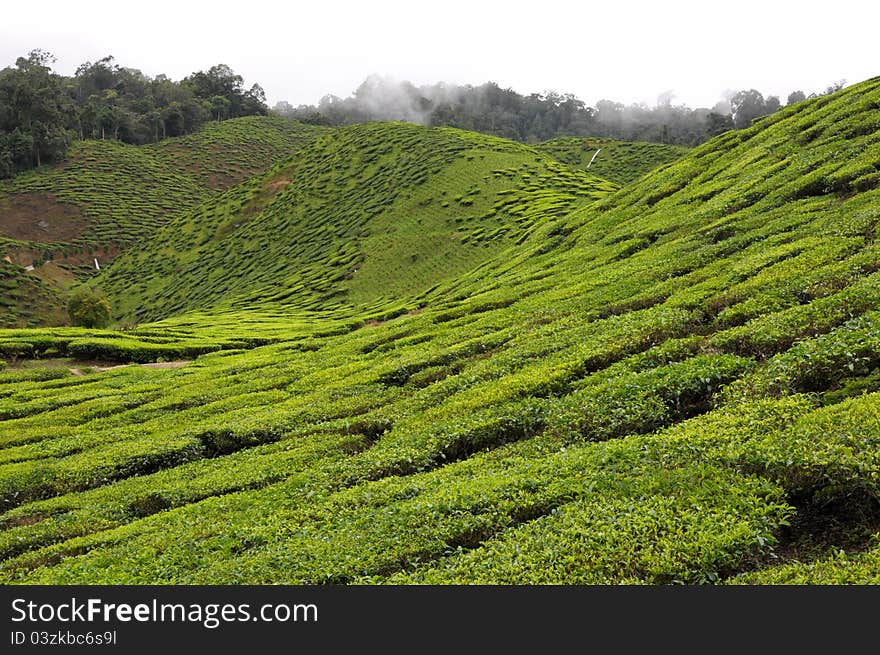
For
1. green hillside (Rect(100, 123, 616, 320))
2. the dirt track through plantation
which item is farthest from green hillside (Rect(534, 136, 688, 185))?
the dirt track through plantation

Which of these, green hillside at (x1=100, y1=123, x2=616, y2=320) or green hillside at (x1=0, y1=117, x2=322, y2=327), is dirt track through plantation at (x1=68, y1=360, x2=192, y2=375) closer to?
green hillside at (x1=100, y1=123, x2=616, y2=320)

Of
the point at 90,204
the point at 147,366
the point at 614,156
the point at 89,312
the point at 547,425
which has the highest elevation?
the point at 90,204

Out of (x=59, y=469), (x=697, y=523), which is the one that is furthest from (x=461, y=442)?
(x=59, y=469)

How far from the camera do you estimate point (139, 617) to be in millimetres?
9523

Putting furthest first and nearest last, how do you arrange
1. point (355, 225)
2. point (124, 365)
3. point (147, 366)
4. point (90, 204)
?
point (90, 204)
point (355, 225)
point (124, 365)
point (147, 366)

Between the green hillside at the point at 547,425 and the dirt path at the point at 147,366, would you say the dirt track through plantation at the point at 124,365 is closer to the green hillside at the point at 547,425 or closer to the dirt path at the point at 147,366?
the dirt path at the point at 147,366

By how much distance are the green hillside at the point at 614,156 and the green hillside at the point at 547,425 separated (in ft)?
295

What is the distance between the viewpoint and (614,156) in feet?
487

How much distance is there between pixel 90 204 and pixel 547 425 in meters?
173

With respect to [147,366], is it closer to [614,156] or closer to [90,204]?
[614,156]

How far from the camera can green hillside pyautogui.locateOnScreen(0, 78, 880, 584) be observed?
11258mm

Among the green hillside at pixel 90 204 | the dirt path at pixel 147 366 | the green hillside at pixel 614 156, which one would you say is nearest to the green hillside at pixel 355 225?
the green hillside at pixel 90 204

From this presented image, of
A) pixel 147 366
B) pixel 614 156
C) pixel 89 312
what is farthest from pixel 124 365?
pixel 614 156

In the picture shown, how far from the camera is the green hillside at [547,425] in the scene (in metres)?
11.3
